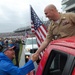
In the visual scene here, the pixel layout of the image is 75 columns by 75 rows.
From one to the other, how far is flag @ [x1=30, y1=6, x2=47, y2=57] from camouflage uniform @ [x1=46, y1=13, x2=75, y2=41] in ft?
15.1

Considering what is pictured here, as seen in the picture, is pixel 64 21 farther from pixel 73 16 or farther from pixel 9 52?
pixel 9 52

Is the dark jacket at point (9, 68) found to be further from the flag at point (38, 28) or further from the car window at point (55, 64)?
the flag at point (38, 28)

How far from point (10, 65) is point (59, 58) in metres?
0.71

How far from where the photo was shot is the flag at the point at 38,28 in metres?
8.49

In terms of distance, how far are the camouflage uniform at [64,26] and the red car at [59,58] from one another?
1.59 ft

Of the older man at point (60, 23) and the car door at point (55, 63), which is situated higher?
the older man at point (60, 23)

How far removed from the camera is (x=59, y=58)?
127 inches

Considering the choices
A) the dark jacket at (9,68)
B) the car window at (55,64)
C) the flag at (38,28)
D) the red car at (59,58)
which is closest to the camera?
the red car at (59,58)

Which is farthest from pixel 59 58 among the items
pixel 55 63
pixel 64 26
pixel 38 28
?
pixel 38 28

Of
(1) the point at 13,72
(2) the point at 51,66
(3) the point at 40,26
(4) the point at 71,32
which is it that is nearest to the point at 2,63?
(1) the point at 13,72

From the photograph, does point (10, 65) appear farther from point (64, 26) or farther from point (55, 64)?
point (64, 26)

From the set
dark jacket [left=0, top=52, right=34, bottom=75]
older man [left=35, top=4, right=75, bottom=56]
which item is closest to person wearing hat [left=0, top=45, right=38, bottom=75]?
dark jacket [left=0, top=52, right=34, bottom=75]

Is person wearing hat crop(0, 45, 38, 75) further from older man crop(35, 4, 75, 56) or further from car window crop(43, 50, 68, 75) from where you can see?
car window crop(43, 50, 68, 75)

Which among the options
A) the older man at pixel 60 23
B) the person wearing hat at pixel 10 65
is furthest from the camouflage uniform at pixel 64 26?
the person wearing hat at pixel 10 65
